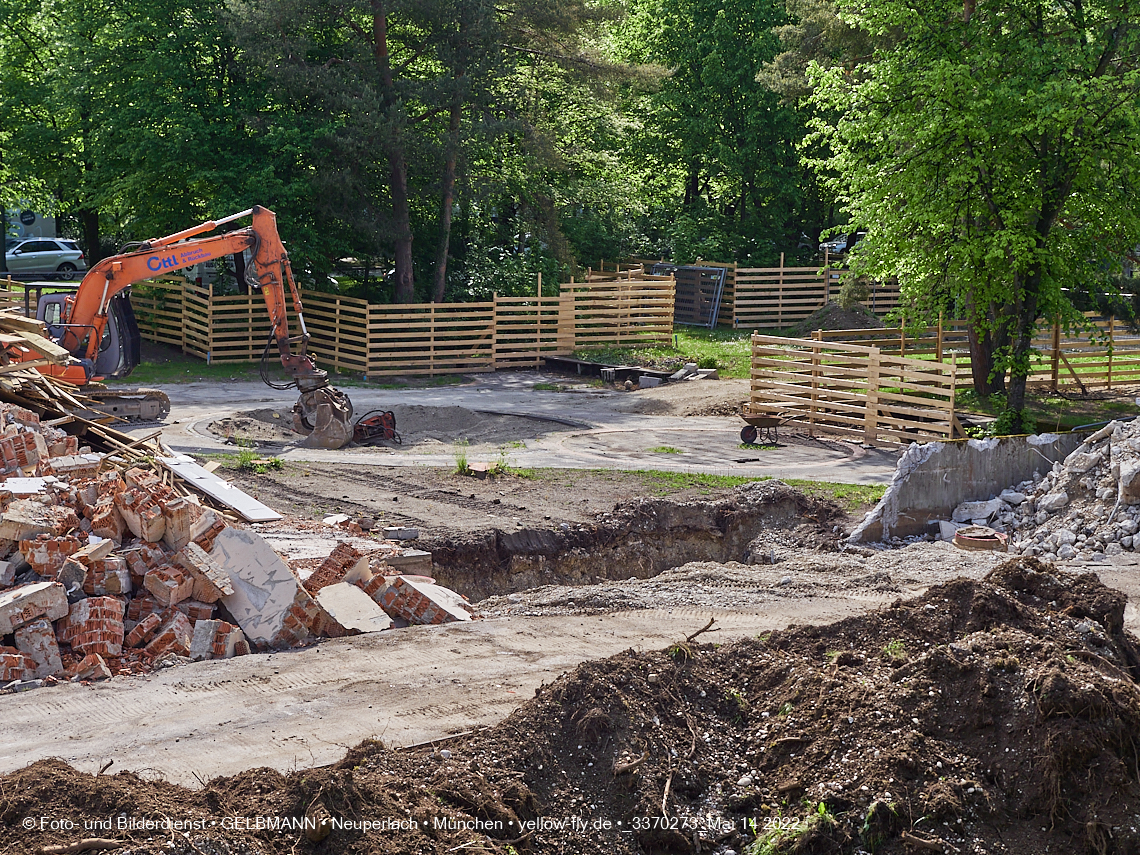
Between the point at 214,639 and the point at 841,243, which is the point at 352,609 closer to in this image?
the point at 214,639

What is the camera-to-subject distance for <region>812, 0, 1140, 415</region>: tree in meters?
18.2

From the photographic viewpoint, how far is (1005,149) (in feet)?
61.2

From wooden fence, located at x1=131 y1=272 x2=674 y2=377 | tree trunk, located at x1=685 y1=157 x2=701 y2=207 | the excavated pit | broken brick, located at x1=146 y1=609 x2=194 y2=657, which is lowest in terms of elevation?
the excavated pit

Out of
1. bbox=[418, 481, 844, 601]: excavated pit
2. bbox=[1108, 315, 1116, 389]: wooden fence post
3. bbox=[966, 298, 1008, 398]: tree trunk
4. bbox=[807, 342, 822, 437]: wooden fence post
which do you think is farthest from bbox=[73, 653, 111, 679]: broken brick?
bbox=[1108, 315, 1116, 389]: wooden fence post

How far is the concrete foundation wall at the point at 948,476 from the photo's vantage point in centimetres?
1424

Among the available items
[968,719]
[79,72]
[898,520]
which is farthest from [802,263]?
[968,719]

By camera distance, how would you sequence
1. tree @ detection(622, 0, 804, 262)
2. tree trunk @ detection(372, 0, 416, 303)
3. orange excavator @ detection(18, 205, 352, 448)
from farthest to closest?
tree @ detection(622, 0, 804, 262)
tree trunk @ detection(372, 0, 416, 303)
orange excavator @ detection(18, 205, 352, 448)

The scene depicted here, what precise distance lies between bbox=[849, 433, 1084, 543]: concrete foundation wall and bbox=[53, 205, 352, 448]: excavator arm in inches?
349

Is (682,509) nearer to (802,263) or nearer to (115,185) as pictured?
(115,185)

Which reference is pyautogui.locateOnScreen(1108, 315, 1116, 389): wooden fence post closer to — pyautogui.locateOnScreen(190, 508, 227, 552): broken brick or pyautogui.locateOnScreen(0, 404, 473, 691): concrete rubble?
pyautogui.locateOnScreen(0, 404, 473, 691): concrete rubble

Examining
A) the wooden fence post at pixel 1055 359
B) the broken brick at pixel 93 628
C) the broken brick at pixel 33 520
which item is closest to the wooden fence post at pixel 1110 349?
the wooden fence post at pixel 1055 359

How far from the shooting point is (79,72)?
2839 centimetres

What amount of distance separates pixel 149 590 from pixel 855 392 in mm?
13807

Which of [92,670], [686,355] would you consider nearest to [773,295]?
[686,355]
